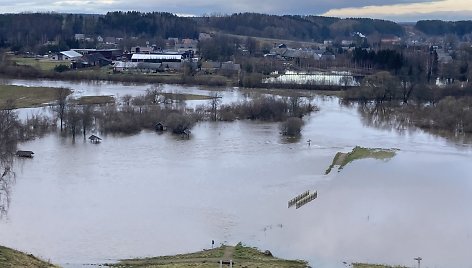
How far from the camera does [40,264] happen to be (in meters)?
7.16

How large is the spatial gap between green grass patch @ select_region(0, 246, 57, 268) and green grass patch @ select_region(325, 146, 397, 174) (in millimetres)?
7839

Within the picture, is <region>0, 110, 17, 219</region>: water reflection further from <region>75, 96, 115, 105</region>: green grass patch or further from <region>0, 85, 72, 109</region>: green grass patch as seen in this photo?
<region>0, 85, 72, 109</region>: green grass patch

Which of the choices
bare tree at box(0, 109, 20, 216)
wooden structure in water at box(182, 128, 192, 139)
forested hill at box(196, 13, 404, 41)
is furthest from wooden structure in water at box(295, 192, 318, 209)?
forested hill at box(196, 13, 404, 41)

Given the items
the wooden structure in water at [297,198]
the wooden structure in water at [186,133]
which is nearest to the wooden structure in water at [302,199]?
the wooden structure in water at [297,198]

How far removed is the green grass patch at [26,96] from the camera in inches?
851

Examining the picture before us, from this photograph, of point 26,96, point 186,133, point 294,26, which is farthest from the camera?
point 294,26

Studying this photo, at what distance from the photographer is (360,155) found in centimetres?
1526

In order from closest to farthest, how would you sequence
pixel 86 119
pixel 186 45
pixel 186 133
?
pixel 86 119, pixel 186 133, pixel 186 45

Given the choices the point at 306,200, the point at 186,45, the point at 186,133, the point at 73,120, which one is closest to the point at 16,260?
the point at 306,200

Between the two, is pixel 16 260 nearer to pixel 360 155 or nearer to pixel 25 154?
pixel 25 154

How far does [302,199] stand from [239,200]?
3.28 feet

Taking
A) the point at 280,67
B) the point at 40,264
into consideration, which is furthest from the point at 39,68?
the point at 40,264

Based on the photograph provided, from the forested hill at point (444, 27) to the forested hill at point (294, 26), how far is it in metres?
3.43

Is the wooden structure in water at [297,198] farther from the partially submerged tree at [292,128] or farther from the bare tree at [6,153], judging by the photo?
the partially submerged tree at [292,128]
